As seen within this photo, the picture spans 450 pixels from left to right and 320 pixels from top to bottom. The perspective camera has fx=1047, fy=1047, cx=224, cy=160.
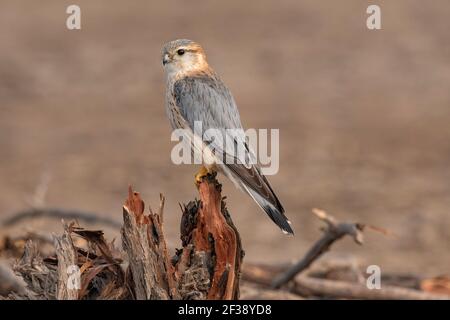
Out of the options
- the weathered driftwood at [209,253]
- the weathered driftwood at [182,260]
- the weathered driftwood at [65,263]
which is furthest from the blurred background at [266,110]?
the weathered driftwood at [182,260]

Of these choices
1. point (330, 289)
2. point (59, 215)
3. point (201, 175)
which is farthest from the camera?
point (59, 215)

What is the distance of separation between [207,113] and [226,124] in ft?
0.62

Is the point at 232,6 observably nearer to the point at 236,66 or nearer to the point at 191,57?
the point at 236,66

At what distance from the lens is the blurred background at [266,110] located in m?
12.5

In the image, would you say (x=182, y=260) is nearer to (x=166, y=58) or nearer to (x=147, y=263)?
(x=147, y=263)

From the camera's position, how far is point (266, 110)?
1558cm

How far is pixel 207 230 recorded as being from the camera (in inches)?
211

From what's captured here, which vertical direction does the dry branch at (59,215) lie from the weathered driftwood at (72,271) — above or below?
above

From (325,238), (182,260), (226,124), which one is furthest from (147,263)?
(325,238)

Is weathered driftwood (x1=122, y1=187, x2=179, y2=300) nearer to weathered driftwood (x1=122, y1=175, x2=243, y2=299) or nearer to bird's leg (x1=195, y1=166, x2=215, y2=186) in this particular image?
weathered driftwood (x1=122, y1=175, x2=243, y2=299)

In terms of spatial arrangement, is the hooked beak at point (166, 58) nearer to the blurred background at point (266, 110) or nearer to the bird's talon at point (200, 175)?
the bird's talon at point (200, 175)

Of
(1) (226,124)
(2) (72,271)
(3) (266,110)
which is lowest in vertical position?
(2) (72,271)

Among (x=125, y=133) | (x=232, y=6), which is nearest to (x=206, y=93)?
(x=125, y=133)
